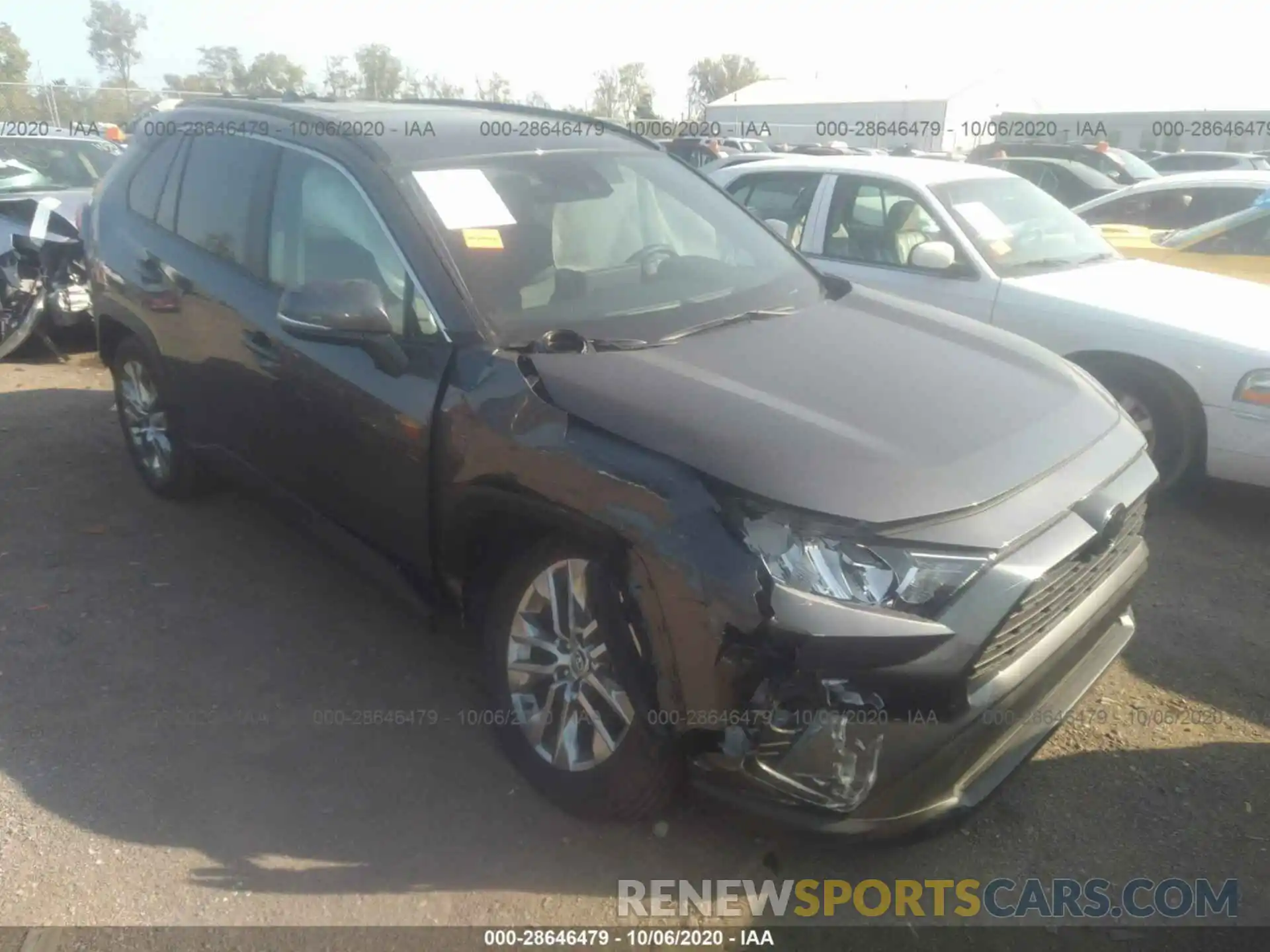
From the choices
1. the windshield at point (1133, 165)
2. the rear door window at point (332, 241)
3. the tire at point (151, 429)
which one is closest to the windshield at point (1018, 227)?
the rear door window at point (332, 241)

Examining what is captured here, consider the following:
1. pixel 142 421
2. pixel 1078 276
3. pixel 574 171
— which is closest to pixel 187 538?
pixel 142 421

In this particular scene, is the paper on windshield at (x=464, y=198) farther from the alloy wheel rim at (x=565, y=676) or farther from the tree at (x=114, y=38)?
the tree at (x=114, y=38)

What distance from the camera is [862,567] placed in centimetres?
223

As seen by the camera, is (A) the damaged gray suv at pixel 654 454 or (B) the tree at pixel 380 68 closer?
(A) the damaged gray suv at pixel 654 454

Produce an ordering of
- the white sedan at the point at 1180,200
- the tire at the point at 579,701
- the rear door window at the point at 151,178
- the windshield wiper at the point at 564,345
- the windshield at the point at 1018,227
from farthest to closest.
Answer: the white sedan at the point at 1180,200, the windshield at the point at 1018,227, the rear door window at the point at 151,178, the windshield wiper at the point at 564,345, the tire at the point at 579,701

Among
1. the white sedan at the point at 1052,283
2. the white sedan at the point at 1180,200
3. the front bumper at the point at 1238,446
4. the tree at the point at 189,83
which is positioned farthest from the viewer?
the tree at the point at 189,83

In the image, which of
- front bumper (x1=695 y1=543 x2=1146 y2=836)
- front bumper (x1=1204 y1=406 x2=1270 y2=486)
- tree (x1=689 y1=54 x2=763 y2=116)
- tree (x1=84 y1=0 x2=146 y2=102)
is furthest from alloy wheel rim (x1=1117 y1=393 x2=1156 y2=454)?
tree (x1=689 y1=54 x2=763 y2=116)

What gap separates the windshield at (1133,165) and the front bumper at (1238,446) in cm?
1461

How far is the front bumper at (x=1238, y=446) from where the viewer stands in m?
4.55

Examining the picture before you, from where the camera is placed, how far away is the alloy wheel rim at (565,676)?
2.61m

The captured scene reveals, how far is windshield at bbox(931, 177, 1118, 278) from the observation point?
5.57m

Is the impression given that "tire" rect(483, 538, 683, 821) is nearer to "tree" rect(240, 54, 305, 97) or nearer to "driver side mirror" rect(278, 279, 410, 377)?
"driver side mirror" rect(278, 279, 410, 377)

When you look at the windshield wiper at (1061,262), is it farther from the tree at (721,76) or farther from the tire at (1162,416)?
the tree at (721,76)

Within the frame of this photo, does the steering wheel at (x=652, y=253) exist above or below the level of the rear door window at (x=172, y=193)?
below
